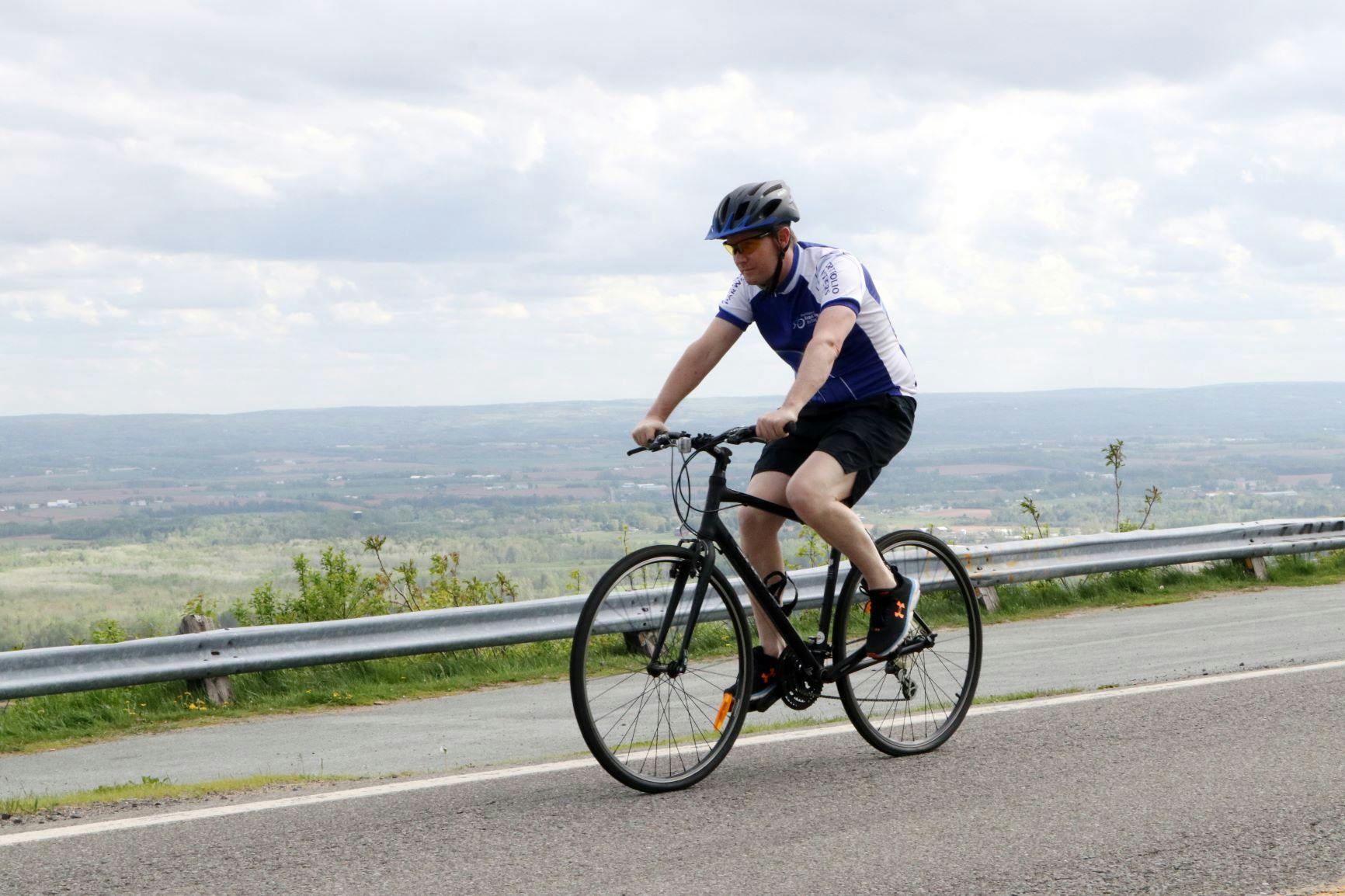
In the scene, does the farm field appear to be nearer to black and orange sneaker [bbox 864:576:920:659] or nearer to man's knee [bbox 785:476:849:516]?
man's knee [bbox 785:476:849:516]

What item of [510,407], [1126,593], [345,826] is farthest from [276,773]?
[510,407]

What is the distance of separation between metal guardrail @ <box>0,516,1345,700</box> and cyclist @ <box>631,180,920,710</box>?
2.42ft

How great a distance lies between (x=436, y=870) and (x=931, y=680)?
2.47 metres

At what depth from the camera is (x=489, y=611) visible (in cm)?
899

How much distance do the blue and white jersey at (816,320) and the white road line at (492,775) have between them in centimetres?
151

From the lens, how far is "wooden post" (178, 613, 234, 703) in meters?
8.30

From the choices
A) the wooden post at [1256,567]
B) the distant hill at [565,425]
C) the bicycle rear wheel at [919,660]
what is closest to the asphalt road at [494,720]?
the bicycle rear wheel at [919,660]

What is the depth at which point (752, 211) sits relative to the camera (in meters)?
5.04

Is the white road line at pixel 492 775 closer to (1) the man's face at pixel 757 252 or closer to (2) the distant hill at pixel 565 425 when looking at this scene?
(1) the man's face at pixel 757 252

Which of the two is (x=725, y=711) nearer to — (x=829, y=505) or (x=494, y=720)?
(x=829, y=505)

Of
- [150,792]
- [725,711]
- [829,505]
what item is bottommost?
[150,792]

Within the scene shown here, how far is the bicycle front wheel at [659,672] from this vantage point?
4.75m

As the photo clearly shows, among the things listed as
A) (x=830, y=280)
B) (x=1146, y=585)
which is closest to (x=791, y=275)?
(x=830, y=280)

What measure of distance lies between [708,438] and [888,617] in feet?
3.52
